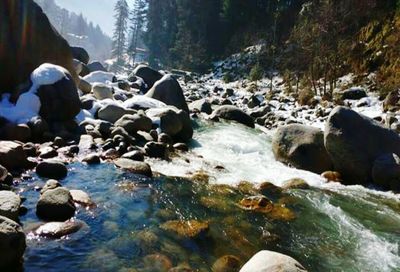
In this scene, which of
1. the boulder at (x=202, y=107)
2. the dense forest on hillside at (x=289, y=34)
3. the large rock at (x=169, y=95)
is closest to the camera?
the large rock at (x=169, y=95)

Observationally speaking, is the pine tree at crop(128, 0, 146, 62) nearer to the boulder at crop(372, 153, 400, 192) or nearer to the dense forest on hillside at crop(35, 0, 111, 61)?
the dense forest on hillside at crop(35, 0, 111, 61)

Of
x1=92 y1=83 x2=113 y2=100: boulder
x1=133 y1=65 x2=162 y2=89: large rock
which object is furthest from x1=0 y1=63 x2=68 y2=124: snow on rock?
x1=133 y1=65 x2=162 y2=89: large rock

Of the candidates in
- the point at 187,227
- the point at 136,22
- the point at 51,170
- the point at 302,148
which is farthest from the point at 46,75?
the point at 136,22

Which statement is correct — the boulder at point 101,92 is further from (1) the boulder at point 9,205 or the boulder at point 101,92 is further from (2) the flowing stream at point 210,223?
(1) the boulder at point 9,205

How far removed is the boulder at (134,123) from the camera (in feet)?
41.4

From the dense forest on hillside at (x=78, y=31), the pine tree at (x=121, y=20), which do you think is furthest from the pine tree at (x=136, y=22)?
the dense forest on hillside at (x=78, y=31)

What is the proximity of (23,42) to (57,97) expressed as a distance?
8.61ft

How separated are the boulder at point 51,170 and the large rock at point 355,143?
25.7 ft

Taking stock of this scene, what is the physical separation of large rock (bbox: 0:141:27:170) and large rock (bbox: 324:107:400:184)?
8626 mm

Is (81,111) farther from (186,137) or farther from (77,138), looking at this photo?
(186,137)

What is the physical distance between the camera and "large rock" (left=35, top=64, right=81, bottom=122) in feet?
37.9

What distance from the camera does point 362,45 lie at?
25.6 meters

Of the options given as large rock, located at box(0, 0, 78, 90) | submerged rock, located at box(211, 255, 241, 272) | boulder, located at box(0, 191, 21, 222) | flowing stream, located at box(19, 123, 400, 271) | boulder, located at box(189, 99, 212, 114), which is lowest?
boulder, located at box(189, 99, 212, 114)

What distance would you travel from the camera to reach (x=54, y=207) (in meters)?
6.33
